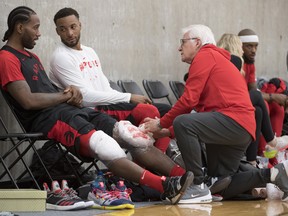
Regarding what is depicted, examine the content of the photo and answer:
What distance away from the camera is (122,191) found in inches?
201

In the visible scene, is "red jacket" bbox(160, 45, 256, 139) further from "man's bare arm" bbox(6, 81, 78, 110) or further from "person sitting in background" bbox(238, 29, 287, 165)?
"person sitting in background" bbox(238, 29, 287, 165)

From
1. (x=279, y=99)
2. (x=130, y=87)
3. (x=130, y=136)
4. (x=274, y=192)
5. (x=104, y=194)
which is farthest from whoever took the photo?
(x=279, y=99)

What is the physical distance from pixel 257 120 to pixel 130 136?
1700 mm

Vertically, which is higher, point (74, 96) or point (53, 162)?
point (74, 96)

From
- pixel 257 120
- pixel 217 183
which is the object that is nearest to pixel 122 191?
pixel 217 183

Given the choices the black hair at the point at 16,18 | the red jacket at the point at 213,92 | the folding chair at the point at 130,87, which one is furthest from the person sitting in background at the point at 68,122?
the folding chair at the point at 130,87

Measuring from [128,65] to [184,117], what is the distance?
2.40 meters

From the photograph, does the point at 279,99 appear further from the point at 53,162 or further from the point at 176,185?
the point at 176,185

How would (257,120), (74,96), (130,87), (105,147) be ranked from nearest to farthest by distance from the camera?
1. (105,147)
2. (74,96)
3. (257,120)
4. (130,87)

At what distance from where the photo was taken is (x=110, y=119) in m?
5.59

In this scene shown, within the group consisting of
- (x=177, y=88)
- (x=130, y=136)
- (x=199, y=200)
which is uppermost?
(x=130, y=136)

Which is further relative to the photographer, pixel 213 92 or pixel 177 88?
pixel 177 88

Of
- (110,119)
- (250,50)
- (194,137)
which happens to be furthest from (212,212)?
(250,50)

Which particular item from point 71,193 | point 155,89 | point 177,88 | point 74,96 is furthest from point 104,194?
A: point 177,88
